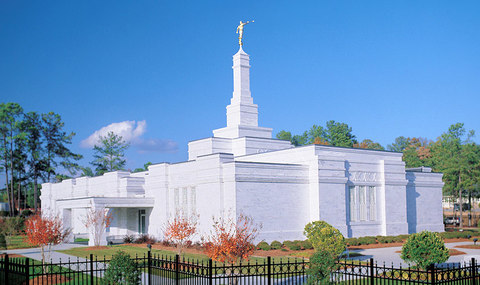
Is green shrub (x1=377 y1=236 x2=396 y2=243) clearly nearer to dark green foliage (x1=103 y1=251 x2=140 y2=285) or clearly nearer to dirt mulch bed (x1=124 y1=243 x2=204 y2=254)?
dirt mulch bed (x1=124 y1=243 x2=204 y2=254)

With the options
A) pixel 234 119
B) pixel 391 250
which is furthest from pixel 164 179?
pixel 391 250

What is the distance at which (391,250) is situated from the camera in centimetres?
2936

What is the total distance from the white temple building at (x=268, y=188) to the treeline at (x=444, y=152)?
45.4 ft

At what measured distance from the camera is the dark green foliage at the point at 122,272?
13.1 meters

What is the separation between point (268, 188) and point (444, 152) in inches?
1502

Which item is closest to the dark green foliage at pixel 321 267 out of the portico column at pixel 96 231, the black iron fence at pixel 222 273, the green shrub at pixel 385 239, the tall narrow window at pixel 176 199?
the black iron fence at pixel 222 273

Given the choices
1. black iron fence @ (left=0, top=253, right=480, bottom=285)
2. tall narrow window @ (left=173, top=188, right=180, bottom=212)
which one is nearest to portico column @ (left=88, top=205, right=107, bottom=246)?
tall narrow window @ (left=173, top=188, right=180, bottom=212)

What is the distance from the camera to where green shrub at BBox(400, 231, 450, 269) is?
1866 centimetres

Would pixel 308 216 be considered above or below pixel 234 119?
below

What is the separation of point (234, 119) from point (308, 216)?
10.4 meters

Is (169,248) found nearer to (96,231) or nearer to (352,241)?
(96,231)

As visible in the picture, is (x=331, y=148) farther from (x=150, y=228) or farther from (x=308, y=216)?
(x=150, y=228)

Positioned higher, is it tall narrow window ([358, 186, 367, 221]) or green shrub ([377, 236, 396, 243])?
tall narrow window ([358, 186, 367, 221])

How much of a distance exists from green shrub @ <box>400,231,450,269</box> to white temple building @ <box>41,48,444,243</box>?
12336mm
